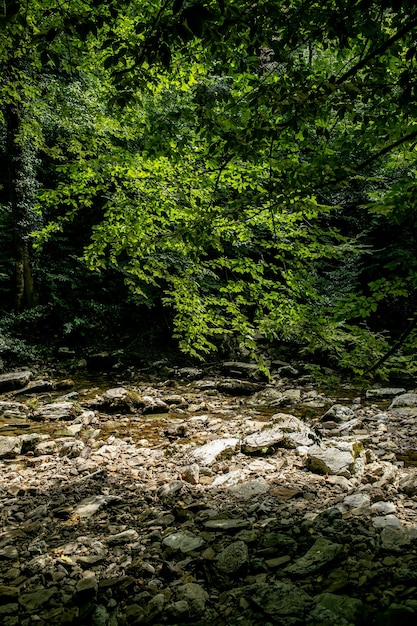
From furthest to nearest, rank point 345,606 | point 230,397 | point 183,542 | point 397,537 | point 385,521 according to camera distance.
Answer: point 230,397, point 385,521, point 183,542, point 397,537, point 345,606

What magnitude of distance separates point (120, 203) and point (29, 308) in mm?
7658

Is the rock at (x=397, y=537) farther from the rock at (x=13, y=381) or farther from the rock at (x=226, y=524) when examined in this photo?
the rock at (x=13, y=381)

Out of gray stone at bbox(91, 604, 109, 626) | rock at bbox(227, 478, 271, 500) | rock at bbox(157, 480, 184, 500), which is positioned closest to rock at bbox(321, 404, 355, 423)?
rock at bbox(227, 478, 271, 500)

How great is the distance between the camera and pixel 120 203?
4.01m

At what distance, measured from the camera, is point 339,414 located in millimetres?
6520

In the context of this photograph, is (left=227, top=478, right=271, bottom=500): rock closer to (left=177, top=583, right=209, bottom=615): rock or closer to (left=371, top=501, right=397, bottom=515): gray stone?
(left=371, top=501, right=397, bottom=515): gray stone

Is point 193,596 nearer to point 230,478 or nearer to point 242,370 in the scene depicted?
point 230,478

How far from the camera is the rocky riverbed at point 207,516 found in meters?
2.37

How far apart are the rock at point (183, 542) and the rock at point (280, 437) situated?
1.88 m

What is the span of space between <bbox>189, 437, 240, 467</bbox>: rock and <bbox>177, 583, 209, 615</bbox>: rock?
208 centimetres

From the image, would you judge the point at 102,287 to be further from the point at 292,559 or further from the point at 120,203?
the point at 292,559

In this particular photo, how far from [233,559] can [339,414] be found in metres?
4.26

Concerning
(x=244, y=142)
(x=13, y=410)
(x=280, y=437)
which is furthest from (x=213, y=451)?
(x=13, y=410)

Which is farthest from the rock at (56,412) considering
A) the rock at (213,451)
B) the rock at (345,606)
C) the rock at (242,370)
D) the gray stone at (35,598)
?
the rock at (345,606)
